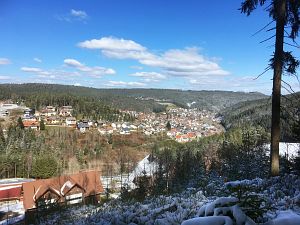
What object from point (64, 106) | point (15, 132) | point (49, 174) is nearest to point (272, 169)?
point (49, 174)

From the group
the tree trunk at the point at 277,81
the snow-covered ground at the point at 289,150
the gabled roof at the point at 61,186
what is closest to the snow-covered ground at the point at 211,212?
the tree trunk at the point at 277,81

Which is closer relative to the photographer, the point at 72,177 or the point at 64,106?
the point at 72,177

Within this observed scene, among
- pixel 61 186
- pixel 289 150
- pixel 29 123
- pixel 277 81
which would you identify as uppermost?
pixel 277 81

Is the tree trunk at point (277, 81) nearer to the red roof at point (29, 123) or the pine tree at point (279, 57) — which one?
the pine tree at point (279, 57)

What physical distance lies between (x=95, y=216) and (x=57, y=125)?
122 metres

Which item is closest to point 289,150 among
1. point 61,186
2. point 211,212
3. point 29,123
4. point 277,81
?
point 61,186

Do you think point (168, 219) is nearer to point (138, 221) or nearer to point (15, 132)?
point (138, 221)

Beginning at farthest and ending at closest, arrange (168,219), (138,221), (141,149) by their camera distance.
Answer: (141,149)
(138,221)
(168,219)

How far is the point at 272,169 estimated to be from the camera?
988 cm

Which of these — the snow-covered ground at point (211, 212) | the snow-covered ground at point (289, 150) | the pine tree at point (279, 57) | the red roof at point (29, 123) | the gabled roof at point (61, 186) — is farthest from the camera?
the red roof at point (29, 123)

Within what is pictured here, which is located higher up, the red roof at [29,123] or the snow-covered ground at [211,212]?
the snow-covered ground at [211,212]

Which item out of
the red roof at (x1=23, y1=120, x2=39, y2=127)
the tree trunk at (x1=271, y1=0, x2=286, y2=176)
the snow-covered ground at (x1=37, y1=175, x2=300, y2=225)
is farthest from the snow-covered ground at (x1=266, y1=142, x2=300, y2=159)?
the red roof at (x1=23, y1=120, x2=39, y2=127)

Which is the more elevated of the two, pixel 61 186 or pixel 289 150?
pixel 289 150

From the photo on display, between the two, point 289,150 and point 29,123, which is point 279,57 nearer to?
point 289,150
